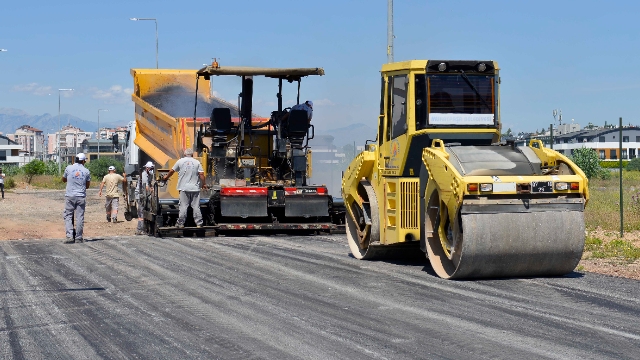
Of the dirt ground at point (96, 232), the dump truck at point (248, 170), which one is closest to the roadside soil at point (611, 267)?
the dirt ground at point (96, 232)

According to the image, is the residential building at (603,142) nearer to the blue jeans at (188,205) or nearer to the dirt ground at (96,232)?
the dirt ground at (96,232)

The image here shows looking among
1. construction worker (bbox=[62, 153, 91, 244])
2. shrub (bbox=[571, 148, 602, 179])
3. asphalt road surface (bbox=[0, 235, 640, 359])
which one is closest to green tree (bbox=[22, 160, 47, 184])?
shrub (bbox=[571, 148, 602, 179])

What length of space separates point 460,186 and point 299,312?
2.42m

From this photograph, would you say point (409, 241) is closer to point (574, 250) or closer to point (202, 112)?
point (574, 250)

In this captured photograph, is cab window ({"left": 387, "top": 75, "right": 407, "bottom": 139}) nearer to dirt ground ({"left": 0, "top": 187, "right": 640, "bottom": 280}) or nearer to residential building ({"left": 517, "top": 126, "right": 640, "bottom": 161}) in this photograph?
dirt ground ({"left": 0, "top": 187, "right": 640, "bottom": 280})

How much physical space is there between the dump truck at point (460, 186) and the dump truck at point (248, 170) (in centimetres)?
385

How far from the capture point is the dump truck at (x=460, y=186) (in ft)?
29.7

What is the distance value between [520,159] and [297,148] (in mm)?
7611

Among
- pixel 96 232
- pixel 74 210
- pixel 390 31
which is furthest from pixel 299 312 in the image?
pixel 390 31

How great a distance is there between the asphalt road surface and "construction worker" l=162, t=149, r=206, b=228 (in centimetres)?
401

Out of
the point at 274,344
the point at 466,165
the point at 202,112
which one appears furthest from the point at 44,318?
the point at 202,112

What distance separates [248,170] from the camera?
1658 centimetres

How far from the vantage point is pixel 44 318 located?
7.32 metres

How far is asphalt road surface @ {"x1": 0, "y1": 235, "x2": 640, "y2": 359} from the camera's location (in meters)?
6.11
